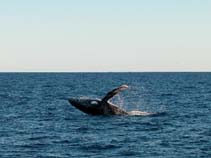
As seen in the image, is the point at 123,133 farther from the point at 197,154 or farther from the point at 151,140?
the point at 197,154

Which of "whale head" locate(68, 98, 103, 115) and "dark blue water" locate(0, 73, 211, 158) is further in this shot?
"whale head" locate(68, 98, 103, 115)

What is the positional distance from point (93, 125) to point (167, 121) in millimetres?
6937

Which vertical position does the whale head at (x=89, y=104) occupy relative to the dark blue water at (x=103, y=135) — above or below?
above

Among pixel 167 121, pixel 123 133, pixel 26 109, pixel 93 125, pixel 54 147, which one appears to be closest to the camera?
pixel 54 147

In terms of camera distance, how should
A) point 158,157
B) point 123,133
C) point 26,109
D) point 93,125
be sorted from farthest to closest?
point 26,109, point 93,125, point 123,133, point 158,157

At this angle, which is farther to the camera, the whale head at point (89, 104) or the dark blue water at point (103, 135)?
the whale head at point (89, 104)

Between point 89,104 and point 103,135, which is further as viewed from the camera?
point 89,104

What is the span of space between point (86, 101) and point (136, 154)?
17.6 metres

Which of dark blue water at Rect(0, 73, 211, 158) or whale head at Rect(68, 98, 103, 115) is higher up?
whale head at Rect(68, 98, 103, 115)

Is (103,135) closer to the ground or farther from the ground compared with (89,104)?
closer to the ground

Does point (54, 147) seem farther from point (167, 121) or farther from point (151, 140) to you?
point (167, 121)

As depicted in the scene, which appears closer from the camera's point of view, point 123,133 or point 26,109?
point 123,133

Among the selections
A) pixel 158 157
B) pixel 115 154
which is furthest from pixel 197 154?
pixel 115 154

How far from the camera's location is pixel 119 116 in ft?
172
